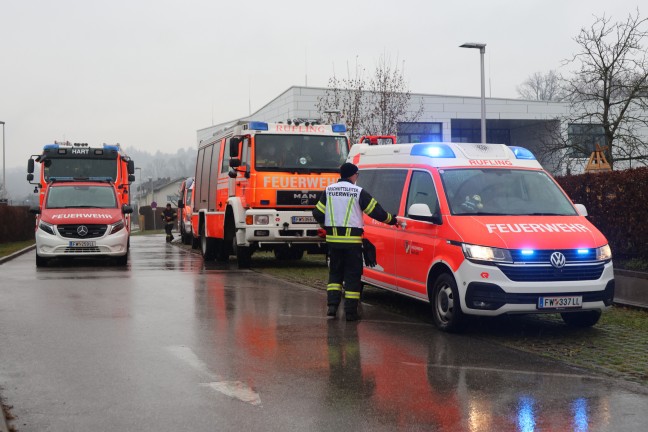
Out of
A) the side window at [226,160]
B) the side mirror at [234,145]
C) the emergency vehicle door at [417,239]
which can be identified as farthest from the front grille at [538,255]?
the side window at [226,160]

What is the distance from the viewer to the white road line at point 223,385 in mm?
6211

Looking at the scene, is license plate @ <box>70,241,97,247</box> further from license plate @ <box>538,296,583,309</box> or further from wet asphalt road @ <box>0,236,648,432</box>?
license plate @ <box>538,296,583,309</box>

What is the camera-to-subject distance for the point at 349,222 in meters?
10.0

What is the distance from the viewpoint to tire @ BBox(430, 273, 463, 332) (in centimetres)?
898

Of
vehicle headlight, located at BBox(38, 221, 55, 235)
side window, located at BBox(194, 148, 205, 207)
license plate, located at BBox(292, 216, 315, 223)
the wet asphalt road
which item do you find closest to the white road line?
the wet asphalt road

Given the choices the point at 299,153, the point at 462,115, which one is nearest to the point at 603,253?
the point at 299,153

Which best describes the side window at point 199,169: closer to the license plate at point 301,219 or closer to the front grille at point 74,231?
the front grille at point 74,231

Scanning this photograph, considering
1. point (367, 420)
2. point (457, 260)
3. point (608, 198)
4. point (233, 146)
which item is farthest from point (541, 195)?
point (233, 146)

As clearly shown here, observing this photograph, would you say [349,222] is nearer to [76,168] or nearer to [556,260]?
[556,260]

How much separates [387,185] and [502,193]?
1.91 meters

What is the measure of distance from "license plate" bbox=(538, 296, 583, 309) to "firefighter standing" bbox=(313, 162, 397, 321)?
83.8 inches

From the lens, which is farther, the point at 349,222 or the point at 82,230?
the point at 82,230

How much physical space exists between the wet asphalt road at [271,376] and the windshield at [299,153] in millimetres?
6177

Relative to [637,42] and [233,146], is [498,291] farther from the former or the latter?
[637,42]
